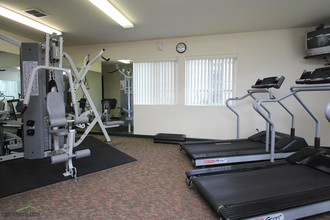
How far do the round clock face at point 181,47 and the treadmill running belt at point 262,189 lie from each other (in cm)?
340

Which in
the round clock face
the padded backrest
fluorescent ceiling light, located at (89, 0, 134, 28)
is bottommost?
the padded backrest

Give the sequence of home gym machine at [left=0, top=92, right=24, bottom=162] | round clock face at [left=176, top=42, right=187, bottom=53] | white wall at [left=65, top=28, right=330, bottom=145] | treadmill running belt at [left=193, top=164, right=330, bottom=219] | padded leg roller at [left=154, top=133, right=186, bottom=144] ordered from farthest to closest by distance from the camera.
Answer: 1. round clock face at [left=176, top=42, right=187, bottom=53]
2. padded leg roller at [left=154, top=133, right=186, bottom=144]
3. white wall at [left=65, top=28, right=330, bottom=145]
4. home gym machine at [left=0, top=92, right=24, bottom=162]
5. treadmill running belt at [left=193, top=164, right=330, bottom=219]

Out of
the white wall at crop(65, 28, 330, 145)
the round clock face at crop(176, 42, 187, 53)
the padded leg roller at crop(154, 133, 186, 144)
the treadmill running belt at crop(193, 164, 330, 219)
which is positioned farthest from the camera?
the round clock face at crop(176, 42, 187, 53)

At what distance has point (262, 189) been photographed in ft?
6.69

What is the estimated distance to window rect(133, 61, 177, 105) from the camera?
5250 mm

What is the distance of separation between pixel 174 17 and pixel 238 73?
1982 millimetres

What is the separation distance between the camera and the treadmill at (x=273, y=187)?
172cm

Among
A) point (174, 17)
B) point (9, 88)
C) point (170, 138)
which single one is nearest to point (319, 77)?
point (174, 17)

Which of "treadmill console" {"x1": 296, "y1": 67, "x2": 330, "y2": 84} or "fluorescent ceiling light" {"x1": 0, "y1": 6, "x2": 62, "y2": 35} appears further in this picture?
"fluorescent ceiling light" {"x1": 0, "y1": 6, "x2": 62, "y2": 35}

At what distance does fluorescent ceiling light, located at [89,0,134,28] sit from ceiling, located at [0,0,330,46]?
10 cm

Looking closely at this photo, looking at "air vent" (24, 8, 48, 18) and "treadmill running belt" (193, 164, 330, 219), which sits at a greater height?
"air vent" (24, 8, 48, 18)

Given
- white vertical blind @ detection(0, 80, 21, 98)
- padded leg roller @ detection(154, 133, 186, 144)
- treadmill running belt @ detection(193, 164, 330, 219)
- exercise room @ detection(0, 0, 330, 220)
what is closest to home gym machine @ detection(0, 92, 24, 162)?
exercise room @ detection(0, 0, 330, 220)

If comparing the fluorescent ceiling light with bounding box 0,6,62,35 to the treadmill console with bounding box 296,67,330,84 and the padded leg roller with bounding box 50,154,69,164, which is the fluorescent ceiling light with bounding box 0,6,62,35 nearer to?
the padded leg roller with bounding box 50,154,69,164

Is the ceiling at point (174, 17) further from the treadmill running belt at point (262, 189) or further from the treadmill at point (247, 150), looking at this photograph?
the treadmill running belt at point (262, 189)
